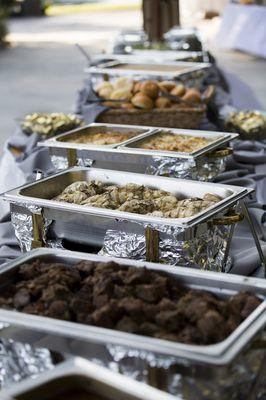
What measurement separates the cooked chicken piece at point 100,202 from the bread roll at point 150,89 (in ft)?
4.09

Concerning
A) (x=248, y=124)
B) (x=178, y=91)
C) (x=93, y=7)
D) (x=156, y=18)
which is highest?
(x=178, y=91)

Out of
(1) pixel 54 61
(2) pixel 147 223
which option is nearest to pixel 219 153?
(2) pixel 147 223

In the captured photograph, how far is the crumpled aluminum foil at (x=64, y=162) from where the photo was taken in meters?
2.26

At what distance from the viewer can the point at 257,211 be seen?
2131 mm

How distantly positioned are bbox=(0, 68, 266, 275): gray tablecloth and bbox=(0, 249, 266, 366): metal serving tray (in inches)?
22.0

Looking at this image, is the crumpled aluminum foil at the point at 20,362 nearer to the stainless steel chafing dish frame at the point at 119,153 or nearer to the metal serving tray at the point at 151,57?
the stainless steel chafing dish frame at the point at 119,153

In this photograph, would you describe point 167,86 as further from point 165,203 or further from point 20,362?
point 20,362

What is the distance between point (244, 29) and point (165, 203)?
7362mm

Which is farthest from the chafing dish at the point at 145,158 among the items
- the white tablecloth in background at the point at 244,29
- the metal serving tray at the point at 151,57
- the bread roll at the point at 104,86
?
the white tablecloth in background at the point at 244,29

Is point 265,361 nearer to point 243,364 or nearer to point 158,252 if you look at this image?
point 243,364

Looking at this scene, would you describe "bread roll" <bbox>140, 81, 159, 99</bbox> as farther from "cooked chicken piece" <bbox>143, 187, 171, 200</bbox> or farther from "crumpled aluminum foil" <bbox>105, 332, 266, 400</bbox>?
"crumpled aluminum foil" <bbox>105, 332, 266, 400</bbox>

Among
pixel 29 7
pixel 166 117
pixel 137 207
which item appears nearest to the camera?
pixel 137 207

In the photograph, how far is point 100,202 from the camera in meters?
1.74

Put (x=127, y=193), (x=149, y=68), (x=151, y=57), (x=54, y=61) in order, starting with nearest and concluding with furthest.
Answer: (x=127, y=193)
(x=149, y=68)
(x=151, y=57)
(x=54, y=61)
